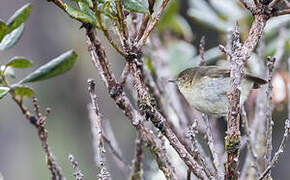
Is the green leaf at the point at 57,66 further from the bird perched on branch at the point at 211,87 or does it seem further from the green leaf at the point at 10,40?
the bird perched on branch at the point at 211,87

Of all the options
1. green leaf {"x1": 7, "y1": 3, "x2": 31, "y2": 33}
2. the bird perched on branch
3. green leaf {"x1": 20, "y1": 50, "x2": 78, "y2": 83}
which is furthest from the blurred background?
green leaf {"x1": 7, "y1": 3, "x2": 31, "y2": 33}

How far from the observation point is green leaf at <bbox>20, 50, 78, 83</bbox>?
139 cm

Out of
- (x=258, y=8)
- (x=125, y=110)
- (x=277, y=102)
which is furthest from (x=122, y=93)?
(x=277, y=102)

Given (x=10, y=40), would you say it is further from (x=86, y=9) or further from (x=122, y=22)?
(x=122, y=22)

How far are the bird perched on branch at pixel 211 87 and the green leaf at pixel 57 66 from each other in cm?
39

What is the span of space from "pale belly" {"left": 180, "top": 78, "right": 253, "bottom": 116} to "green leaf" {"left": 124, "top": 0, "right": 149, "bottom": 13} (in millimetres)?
479

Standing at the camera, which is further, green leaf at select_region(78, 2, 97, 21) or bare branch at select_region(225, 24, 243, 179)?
green leaf at select_region(78, 2, 97, 21)

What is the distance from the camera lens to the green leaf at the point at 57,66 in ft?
4.56

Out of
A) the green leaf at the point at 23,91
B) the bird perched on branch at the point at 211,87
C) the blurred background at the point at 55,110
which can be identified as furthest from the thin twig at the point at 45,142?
the blurred background at the point at 55,110

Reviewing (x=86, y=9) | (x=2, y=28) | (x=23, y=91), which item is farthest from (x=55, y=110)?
(x=86, y=9)

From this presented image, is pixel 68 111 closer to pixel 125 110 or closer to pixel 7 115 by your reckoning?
pixel 7 115

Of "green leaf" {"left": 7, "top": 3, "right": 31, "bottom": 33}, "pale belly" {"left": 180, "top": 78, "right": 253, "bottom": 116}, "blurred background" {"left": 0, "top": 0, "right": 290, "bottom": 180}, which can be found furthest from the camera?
"blurred background" {"left": 0, "top": 0, "right": 290, "bottom": 180}

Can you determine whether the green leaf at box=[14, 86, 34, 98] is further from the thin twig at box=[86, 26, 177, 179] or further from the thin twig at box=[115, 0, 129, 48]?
the thin twig at box=[115, 0, 129, 48]

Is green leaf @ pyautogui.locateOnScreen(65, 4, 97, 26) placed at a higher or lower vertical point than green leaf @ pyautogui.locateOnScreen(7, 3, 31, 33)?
lower
